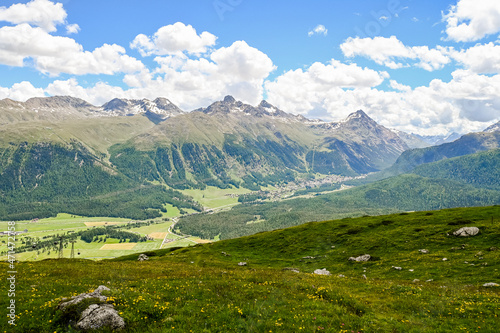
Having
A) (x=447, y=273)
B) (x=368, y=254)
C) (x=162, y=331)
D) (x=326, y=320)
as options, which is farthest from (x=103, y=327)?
(x=368, y=254)

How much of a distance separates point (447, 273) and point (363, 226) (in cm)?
4023

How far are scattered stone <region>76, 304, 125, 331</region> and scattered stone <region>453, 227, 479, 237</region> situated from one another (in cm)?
6734

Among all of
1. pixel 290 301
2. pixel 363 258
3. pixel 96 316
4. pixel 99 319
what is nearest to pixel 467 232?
pixel 363 258

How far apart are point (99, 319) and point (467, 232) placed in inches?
2730

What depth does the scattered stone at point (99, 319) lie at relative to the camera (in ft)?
54.6

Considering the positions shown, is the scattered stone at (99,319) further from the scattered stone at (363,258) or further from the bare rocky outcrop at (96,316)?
the scattered stone at (363,258)

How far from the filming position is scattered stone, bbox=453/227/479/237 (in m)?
56.2

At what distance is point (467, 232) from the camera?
57062 mm

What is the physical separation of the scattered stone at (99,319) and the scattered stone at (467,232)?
221 ft

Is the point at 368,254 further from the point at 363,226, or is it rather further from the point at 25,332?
the point at 25,332

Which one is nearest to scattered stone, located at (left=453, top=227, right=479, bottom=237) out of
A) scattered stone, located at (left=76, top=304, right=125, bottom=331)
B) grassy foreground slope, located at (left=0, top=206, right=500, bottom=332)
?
grassy foreground slope, located at (left=0, top=206, right=500, bottom=332)

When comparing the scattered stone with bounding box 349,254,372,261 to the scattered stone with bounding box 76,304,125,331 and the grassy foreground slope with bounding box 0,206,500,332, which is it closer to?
the grassy foreground slope with bounding box 0,206,500,332

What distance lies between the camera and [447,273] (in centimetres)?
4084

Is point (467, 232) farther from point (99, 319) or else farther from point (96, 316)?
point (96, 316)
